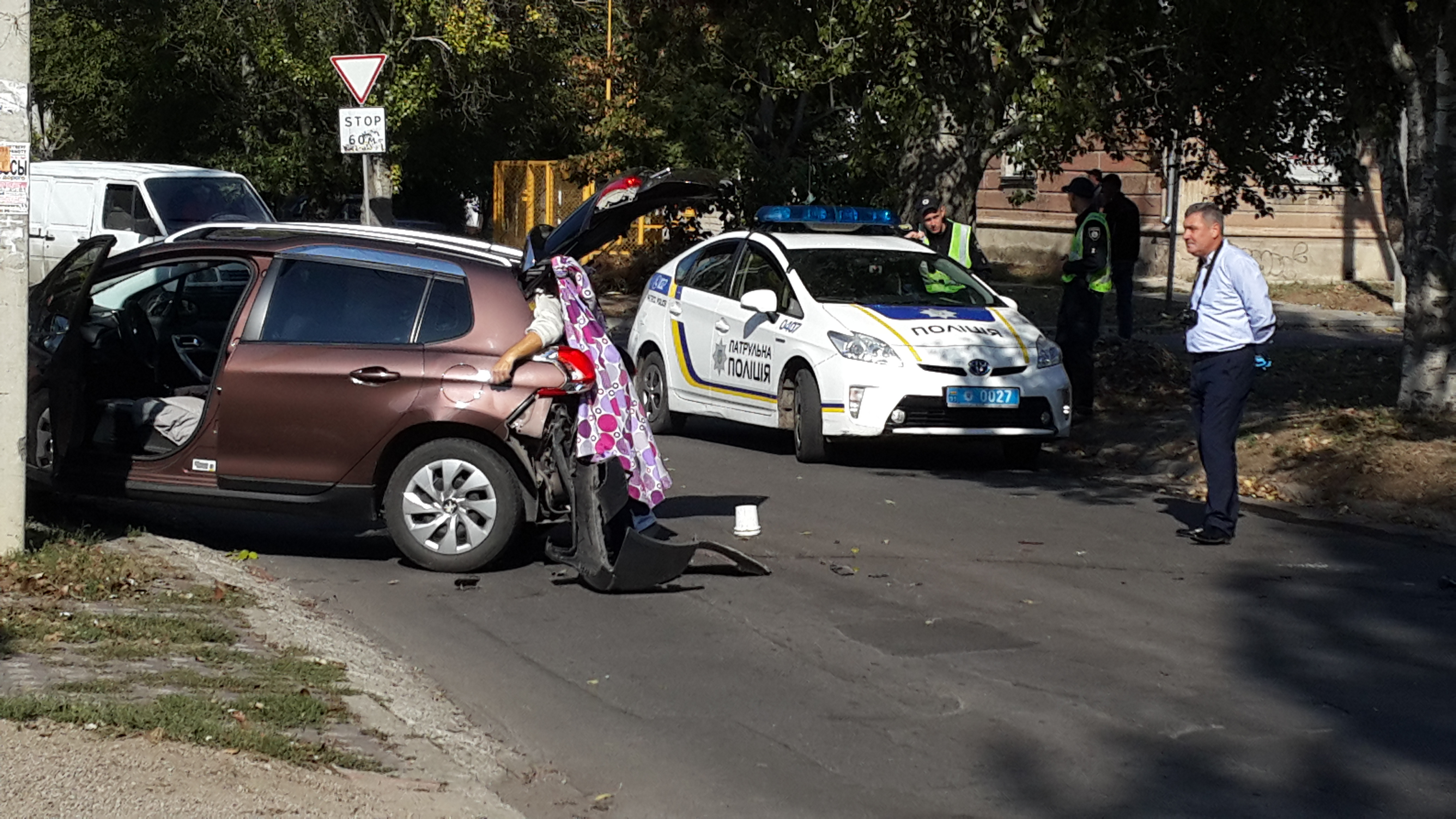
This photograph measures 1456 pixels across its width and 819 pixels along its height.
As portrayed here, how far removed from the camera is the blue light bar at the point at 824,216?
46.9 feet

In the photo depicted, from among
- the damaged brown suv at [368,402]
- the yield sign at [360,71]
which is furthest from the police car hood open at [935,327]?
the yield sign at [360,71]

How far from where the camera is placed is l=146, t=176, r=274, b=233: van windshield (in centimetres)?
2056

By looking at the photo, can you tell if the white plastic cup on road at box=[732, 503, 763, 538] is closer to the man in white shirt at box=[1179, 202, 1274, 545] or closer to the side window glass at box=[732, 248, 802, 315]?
the man in white shirt at box=[1179, 202, 1274, 545]

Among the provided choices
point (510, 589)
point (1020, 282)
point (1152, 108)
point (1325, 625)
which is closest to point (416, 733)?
point (510, 589)

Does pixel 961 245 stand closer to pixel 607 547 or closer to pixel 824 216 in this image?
pixel 824 216

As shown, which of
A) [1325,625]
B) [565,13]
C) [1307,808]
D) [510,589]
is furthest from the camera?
[565,13]

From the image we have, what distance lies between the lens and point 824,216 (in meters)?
14.5

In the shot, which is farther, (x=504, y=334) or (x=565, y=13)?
(x=565, y=13)

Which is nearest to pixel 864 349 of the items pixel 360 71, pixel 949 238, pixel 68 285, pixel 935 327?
pixel 935 327

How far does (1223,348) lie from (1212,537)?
106cm

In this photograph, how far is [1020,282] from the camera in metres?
31.0

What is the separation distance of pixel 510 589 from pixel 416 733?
251cm

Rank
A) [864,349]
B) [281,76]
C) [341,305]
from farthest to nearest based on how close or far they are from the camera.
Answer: [281,76]
[864,349]
[341,305]

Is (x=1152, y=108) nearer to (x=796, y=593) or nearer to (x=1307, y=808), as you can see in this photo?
(x=796, y=593)
